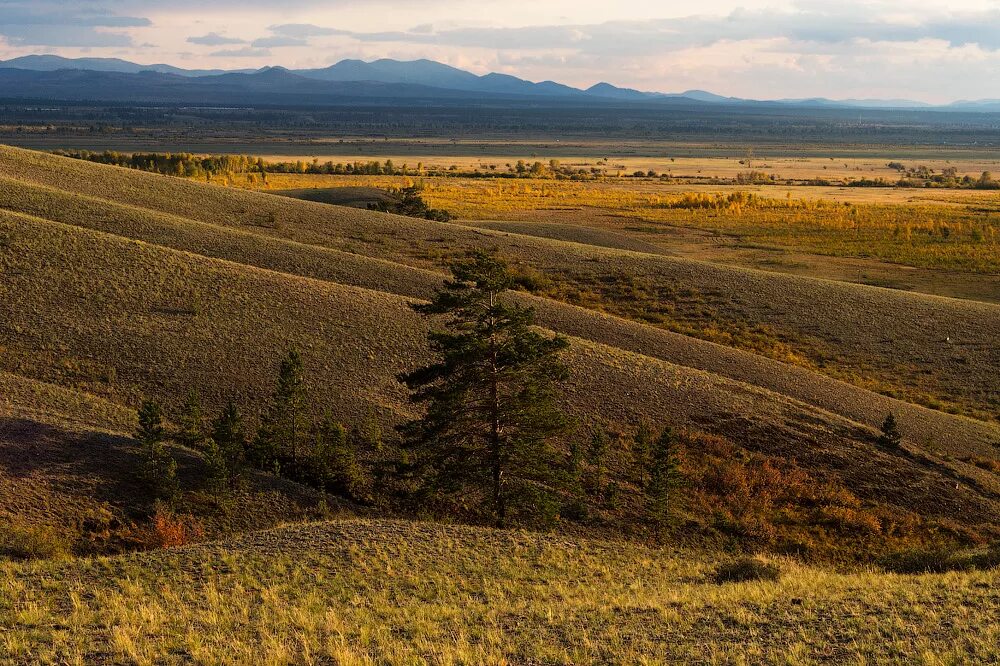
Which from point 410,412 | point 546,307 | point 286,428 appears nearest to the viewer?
point 286,428

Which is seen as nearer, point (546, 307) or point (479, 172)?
point (546, 307)

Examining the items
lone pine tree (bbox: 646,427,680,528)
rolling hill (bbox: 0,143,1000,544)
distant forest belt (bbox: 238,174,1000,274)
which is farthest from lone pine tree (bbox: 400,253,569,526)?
distant forest belt (bbox: 238,174,1000,274)

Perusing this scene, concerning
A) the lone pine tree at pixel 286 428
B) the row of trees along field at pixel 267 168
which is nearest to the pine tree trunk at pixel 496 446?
the lone pine tree at pixel 286 428

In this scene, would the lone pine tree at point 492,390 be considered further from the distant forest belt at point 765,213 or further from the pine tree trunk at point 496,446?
the distant forest belt at point 765,213

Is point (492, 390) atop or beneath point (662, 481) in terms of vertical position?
atop

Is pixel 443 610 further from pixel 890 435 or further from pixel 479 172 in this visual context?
pixel 479 172

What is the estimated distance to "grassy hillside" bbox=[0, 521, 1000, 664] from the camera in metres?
11.9

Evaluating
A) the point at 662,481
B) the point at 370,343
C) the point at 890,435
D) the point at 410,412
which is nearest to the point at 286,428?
the point at 410,412

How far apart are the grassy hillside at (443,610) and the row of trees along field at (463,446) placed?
376 cm

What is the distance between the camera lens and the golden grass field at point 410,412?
12.8m

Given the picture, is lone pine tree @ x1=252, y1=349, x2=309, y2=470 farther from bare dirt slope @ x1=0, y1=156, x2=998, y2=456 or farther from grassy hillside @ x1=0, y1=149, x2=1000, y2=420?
grassy hillside @ x1=0, y1=149, x2=1000, y2=420

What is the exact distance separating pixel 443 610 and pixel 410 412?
14452mm

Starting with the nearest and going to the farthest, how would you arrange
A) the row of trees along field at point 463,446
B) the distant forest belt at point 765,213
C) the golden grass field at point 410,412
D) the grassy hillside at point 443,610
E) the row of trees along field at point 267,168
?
the grassy hillside at point 443,610 → the golden grass field at point 410,412 → the row of trees along field at point 463,446 → the distant forest belt at point 765,213 → the row of trees along field at point 267,168

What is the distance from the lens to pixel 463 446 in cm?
2356
